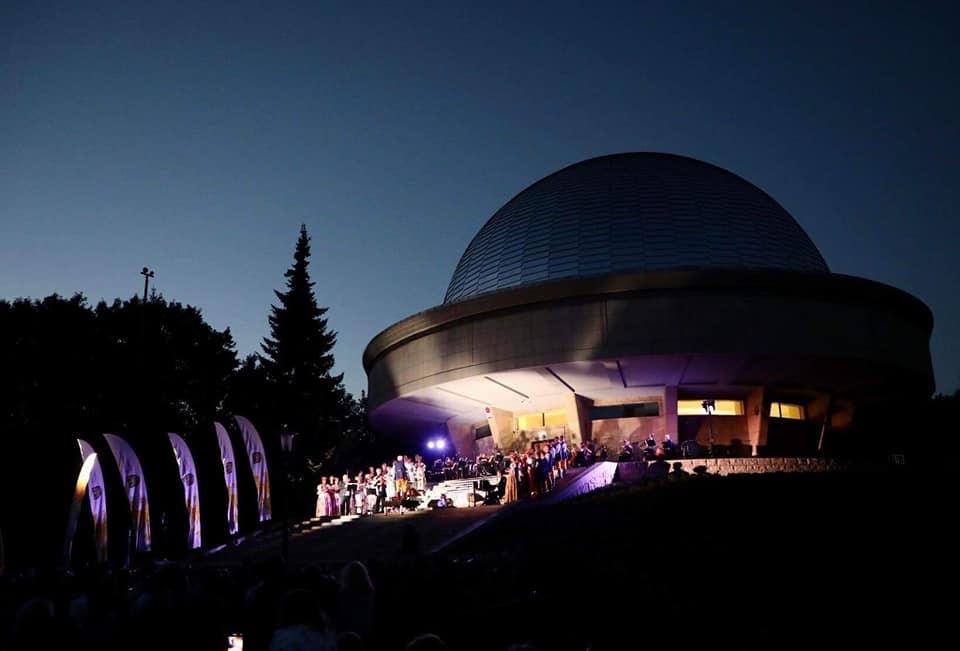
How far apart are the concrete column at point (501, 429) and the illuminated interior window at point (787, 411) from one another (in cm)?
1132

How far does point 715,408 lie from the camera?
3366 centimetres

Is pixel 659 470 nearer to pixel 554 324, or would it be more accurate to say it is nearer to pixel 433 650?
pixel 554 324

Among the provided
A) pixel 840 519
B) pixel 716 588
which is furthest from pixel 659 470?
pixel 716 588

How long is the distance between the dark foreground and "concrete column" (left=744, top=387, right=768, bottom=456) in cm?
1649

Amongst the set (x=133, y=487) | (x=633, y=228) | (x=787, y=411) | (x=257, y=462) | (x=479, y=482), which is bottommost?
(x=479, y=482)

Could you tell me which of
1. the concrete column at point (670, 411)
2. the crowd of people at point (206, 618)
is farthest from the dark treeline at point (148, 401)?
the crowd of people at point (206, 618)

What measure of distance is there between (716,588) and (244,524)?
31638mm

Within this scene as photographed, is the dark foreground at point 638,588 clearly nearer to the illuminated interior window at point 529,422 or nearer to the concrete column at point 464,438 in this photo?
the illuminated interior window at point 529,422

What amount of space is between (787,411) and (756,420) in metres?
2.95

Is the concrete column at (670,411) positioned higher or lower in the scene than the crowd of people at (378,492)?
higher

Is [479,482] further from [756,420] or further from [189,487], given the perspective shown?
[756,420]

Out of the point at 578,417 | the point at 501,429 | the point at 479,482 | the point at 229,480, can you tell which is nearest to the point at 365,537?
the point at 229,480

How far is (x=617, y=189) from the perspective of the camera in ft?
121

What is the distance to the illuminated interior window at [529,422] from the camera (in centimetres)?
3681
